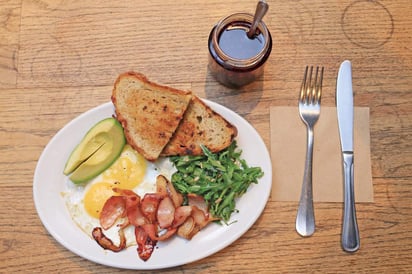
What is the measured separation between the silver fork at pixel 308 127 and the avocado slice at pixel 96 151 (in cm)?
61

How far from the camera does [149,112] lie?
1562 mm

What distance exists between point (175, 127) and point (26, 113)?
529mm

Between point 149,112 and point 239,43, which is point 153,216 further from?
point 239,43

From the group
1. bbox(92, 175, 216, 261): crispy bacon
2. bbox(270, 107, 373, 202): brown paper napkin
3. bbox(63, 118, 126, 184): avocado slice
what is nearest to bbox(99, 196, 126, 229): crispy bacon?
bbox(92, 175, 216, 261): crispy bacon

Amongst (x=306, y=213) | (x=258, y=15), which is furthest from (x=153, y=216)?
(x=258, y=15)

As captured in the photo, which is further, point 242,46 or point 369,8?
point 369,8

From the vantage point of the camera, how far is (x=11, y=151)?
1.61m

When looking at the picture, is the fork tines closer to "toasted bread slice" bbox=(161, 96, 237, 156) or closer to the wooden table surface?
the wooden table surface

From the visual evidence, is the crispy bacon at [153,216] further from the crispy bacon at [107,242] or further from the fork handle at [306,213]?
the fork handle at [306,213]

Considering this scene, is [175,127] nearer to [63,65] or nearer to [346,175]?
[63,65]

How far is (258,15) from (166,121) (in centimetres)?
44

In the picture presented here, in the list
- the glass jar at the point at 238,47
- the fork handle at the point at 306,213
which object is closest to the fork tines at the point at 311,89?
the glass jar at the point at 238,47

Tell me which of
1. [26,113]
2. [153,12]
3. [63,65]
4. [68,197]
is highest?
[153,12]

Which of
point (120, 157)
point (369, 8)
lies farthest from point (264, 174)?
point (369, 8)
